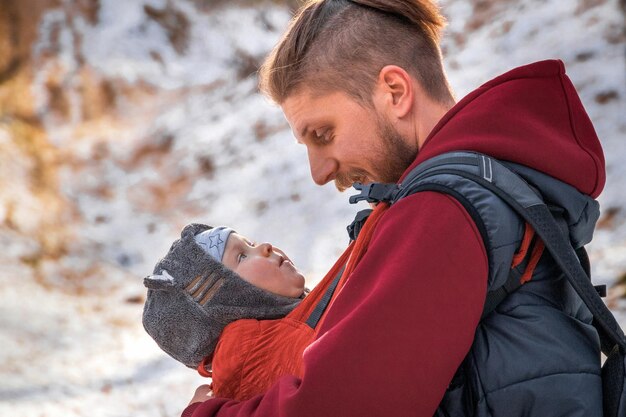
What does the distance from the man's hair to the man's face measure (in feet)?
0.07

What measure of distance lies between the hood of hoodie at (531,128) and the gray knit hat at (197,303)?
1.49 ft

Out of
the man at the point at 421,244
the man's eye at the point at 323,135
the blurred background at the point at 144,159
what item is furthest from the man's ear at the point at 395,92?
the blurred background at the point at 144,159

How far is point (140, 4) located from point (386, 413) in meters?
5.03

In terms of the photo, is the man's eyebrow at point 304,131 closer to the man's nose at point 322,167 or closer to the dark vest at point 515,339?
the man's nose at point 322,167

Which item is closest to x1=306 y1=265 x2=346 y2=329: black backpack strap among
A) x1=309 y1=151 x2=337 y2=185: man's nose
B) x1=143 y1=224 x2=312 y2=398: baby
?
x1=143 y1=224 x2=312 y2=398: baby

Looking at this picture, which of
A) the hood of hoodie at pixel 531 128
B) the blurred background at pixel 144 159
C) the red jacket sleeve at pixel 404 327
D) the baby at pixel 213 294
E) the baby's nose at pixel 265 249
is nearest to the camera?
the red jacket sleeve at pixel 404 327

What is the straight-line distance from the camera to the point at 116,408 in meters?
3.00

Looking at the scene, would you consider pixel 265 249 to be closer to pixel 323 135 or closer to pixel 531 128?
pixel 323 135

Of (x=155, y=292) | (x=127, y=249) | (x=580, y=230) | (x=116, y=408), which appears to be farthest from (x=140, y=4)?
(x=580, y=230)

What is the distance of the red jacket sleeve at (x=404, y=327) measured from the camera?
1075 millimetres

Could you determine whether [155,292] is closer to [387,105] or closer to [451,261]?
[387,105]

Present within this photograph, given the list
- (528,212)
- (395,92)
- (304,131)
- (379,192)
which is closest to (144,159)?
(304,131)

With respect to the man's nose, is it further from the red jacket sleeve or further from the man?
the red jacket sleeve

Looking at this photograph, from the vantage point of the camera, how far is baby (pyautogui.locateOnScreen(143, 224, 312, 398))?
1.53 meters
